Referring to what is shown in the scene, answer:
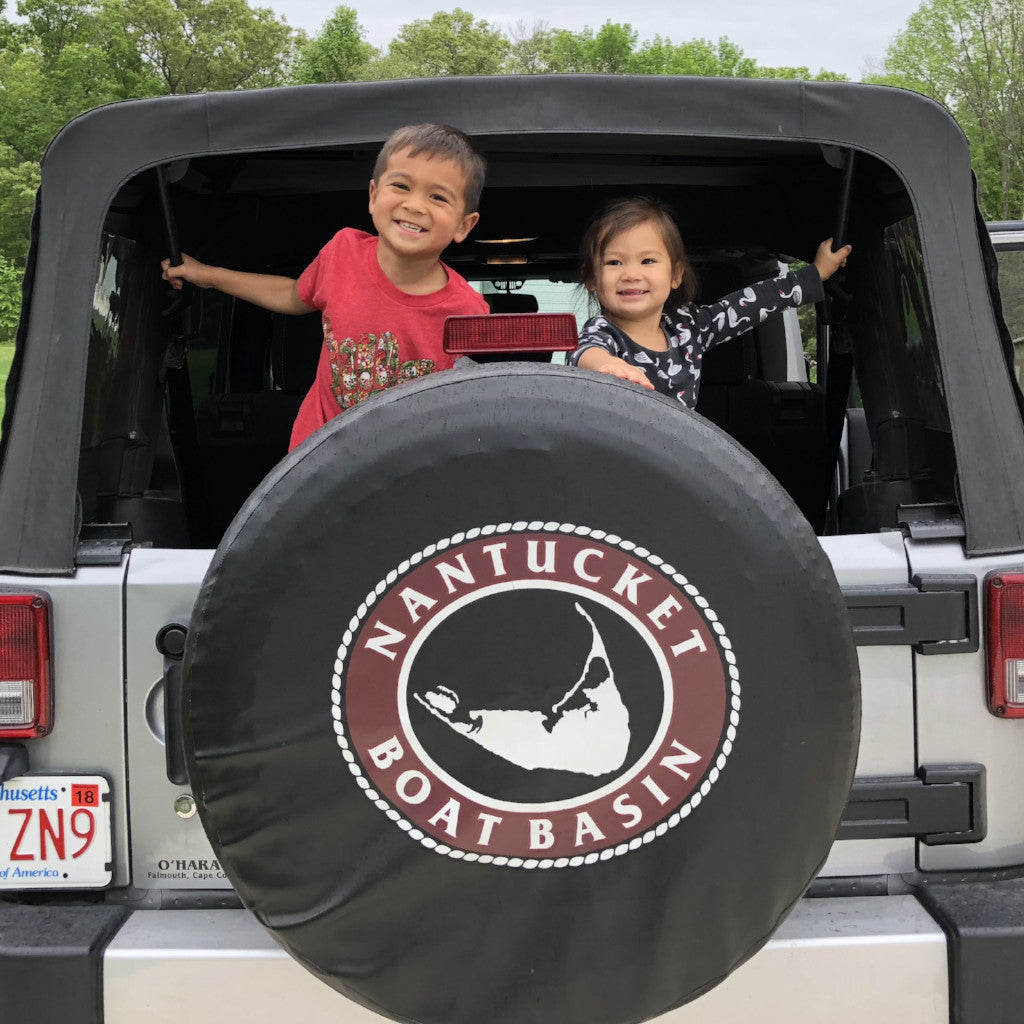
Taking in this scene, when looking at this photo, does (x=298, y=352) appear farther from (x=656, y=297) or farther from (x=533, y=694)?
(x=533, y=694)

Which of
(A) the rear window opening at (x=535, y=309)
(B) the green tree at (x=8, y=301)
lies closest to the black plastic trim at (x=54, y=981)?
(A) the rear window opening at (x=535, y=309)

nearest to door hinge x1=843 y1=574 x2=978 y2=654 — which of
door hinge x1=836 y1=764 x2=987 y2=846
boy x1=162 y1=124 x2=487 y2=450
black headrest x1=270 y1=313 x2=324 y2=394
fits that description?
door hinge x1=836 y1=764 x2=987 y2=846

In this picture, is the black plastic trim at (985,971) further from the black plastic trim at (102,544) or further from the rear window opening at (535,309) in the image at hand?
the black plastic trim at (102,544)

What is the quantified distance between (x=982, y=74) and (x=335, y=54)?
30078 millimetres

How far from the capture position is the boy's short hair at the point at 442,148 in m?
2.11

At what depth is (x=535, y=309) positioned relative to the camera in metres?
3.64

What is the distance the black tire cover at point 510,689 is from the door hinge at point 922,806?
0.44 meters

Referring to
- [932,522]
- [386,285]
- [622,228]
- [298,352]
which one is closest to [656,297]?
[622,228]

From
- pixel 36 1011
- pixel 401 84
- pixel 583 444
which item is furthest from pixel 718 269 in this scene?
pixel 36 1011

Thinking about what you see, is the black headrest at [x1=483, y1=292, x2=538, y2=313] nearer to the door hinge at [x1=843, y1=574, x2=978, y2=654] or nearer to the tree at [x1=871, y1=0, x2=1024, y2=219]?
the door hinge at [x1=843, y1=574, x2=978, y2=654]

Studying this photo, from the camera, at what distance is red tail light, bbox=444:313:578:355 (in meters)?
1.70

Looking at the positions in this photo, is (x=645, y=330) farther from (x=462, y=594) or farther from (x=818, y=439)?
(x=462, y=594)

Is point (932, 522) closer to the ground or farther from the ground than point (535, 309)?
closer to the ground

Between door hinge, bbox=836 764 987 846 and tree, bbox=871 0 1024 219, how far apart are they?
27451 millimetres
